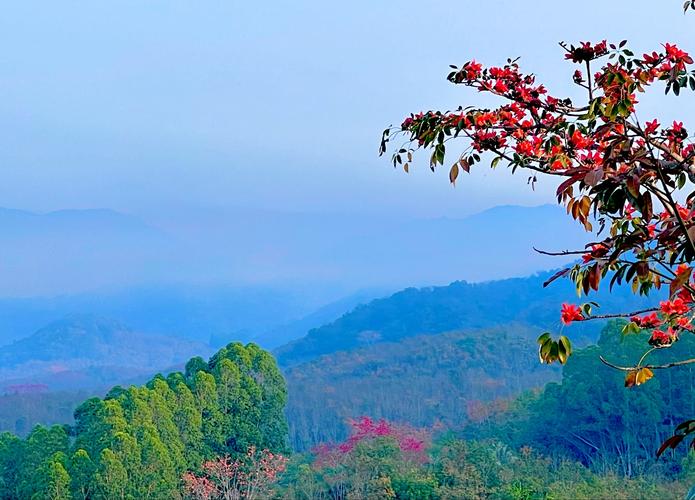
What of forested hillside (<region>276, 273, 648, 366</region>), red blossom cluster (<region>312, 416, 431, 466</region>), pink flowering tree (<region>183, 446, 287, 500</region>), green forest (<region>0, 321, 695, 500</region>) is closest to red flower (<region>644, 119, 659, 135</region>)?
green forest (<region>0, 321, 695, 500</region>)

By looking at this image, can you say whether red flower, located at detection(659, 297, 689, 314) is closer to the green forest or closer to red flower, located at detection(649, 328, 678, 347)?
red flower, located at detection(649, 328, 678, 347)

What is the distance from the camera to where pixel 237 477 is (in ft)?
46.7

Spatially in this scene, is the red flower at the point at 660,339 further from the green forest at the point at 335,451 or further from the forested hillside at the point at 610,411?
the forested hillside at the point at 610,411

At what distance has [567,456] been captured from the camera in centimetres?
1744

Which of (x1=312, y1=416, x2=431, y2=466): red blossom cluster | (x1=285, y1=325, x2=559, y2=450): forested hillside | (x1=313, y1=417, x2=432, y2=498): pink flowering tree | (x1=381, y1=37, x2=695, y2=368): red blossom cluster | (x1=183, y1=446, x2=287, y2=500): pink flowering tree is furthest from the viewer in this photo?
(x1=285, y1=325, x2=559, y2=450): forested hillside

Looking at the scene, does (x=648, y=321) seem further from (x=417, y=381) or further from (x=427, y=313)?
(x=427, y=313)

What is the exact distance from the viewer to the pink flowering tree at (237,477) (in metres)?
12.9

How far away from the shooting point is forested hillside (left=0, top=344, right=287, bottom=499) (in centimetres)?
1171

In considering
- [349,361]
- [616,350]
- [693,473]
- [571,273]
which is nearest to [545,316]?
[349,361]

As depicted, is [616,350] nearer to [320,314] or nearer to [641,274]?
[641,274]

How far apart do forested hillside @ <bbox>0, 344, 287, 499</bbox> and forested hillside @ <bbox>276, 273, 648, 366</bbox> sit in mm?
31414

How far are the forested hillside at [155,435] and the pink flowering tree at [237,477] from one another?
21 cm

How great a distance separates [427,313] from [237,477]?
37.6 m

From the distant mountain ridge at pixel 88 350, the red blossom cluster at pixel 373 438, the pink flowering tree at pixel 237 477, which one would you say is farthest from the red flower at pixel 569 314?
the distant mountain ridge at pixel 88 350
